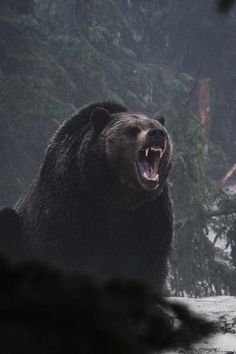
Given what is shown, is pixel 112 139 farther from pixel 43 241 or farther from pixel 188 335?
pixel 188 335

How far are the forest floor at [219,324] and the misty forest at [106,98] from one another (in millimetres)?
6369

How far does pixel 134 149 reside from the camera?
536 cm

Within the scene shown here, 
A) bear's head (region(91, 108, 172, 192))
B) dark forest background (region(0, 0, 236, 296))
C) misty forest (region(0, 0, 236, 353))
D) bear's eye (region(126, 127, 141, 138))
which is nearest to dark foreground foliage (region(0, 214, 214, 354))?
bear's head (region(91, 108, 172, 192))

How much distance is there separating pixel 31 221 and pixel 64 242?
1.74ft

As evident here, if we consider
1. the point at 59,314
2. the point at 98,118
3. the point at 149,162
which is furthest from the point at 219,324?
the point at 59,314

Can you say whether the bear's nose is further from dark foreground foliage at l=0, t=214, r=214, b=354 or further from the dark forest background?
the dark forest background

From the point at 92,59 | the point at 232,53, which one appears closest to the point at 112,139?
the point at 92,59

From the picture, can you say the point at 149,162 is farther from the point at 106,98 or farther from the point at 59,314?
the point at 106,98

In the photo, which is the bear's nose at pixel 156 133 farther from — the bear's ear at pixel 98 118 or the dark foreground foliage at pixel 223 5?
the dark foreground foliage at pixel 223 5

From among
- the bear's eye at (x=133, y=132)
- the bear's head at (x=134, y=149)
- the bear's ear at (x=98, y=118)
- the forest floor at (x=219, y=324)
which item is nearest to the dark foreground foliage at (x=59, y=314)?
the forest floor at (x=219, y=324)

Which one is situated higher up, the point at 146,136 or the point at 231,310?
the point at 146,136

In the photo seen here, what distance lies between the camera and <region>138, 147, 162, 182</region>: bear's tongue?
522 centimetres

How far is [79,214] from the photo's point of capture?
17.1 feet

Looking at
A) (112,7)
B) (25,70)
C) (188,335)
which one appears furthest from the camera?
(112,7)
